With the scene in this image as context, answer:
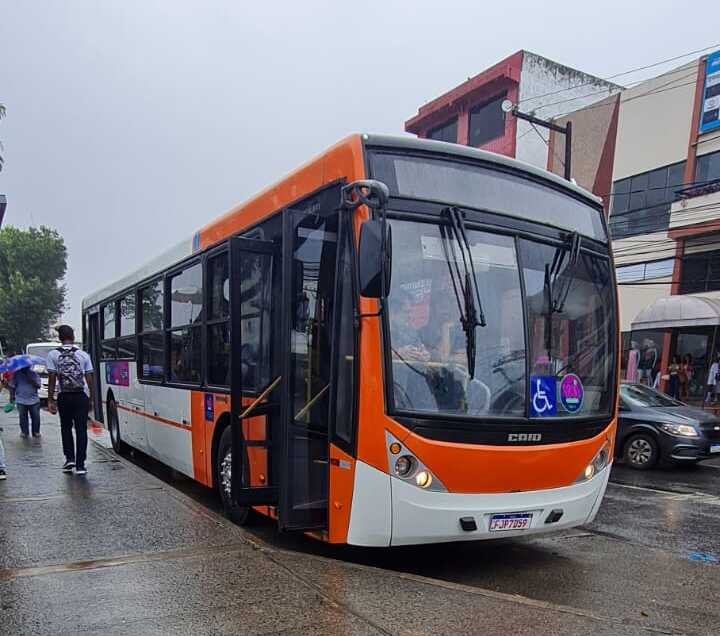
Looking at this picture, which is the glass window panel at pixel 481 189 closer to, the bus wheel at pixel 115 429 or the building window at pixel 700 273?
the bus wheel at pixel 115 429

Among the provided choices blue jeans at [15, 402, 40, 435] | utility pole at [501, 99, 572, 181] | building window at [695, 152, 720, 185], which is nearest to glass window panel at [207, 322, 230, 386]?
blue jeans at [15, 402, 40, 435]

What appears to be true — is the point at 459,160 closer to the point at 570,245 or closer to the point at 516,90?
the point at 570,245

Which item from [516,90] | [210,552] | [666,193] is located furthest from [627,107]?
[210,552]

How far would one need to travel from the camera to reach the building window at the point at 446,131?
1234 inches

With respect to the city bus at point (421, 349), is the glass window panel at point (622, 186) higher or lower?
higher

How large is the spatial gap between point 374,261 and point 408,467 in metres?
1.35

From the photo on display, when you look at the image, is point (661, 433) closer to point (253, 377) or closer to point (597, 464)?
point (597, 464)

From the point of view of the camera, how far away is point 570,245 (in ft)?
16.8

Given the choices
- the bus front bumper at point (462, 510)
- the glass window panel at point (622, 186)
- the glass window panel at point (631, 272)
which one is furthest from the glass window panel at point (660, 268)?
the bus front bumper at point (462, 510)

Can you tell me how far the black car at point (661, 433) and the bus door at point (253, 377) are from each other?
7381 millimetres

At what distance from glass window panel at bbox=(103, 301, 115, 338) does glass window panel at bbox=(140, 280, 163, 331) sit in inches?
80.2

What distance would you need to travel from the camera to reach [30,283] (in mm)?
48938

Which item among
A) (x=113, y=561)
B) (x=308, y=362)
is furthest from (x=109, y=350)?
(x=308, y=362)

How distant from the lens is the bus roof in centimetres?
461
